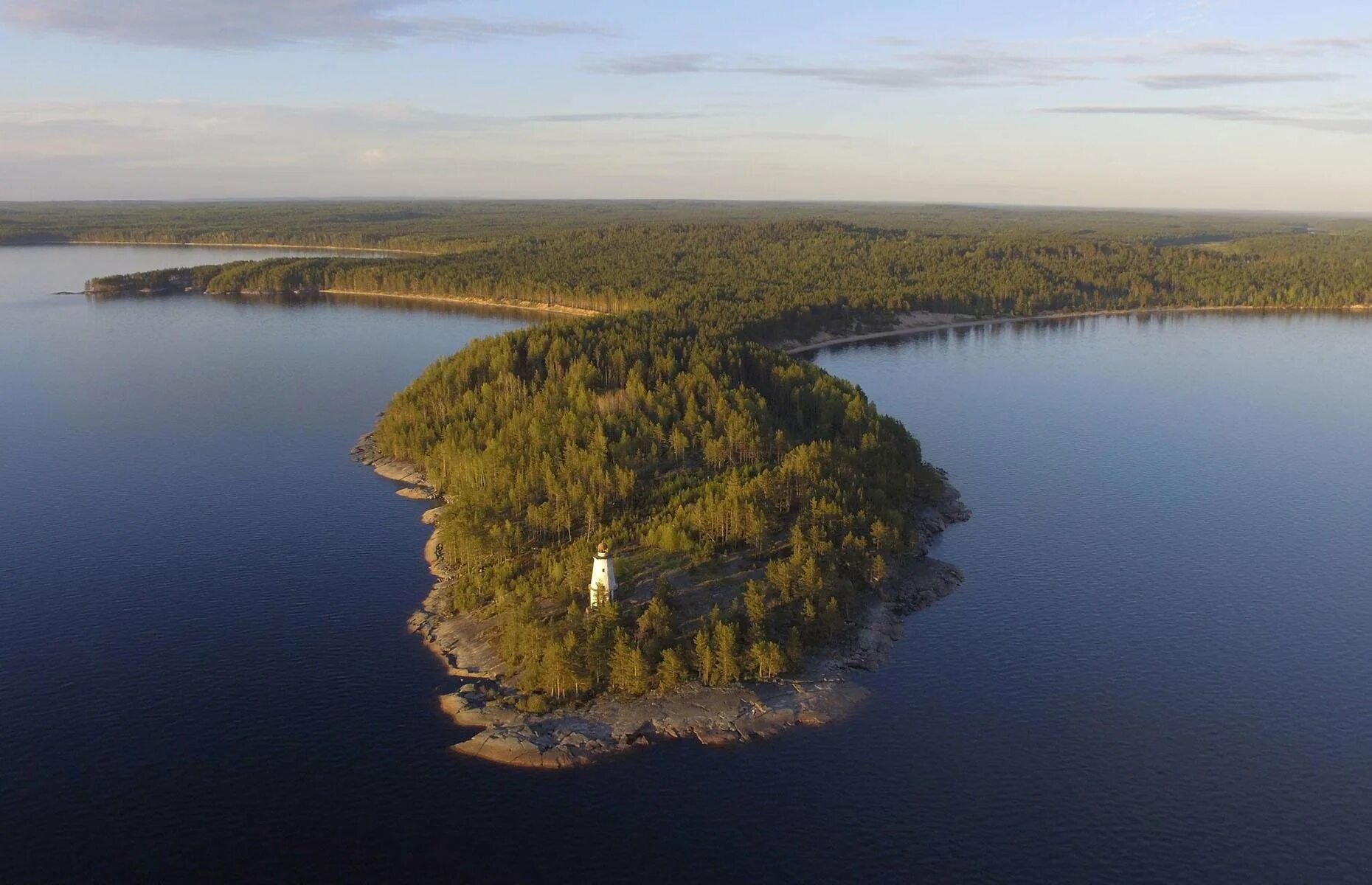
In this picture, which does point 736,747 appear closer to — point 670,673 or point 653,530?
point 670,673

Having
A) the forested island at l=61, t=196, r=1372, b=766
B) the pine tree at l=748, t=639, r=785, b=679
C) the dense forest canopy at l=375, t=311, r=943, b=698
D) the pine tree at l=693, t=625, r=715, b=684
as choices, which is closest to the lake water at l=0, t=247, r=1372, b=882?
the forested island at l=61, t=196, r=1372, b=766

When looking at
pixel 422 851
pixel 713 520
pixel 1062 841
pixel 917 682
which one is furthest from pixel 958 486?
pixel 422 851

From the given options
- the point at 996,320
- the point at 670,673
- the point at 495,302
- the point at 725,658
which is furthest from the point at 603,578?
the point at 495,302

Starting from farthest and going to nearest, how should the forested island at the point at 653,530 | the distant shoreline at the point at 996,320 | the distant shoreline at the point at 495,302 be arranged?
the distant shoreline at the point at 495,302, the distant shoreline at the point at 996,320, the forested island at the point at 653,530

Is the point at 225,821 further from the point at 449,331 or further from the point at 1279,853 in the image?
the point at 449,331

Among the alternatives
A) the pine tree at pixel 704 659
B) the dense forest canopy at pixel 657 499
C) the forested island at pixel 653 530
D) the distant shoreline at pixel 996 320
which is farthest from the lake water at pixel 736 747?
the distant shoreline at pixel 996 320

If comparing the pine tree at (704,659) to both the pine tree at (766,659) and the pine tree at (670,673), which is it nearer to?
the pine tree at (670,673)

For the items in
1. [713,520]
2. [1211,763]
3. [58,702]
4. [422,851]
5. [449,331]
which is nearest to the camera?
[422,851]

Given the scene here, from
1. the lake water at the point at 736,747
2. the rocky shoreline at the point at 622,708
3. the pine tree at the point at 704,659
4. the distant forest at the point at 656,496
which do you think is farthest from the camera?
the distant forest at the point at 656,496
